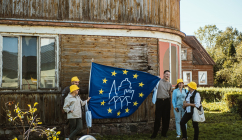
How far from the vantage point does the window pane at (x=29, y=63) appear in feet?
30.1

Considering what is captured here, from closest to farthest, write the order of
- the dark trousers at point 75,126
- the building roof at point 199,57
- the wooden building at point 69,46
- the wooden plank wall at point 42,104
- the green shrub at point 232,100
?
1. the dark trousers at point 75,126
2. the wooden plank wall at point 42,104
3. the wooden building at point 69,46
4. the green shrub at point 232,100
5. the building roof at point 199,57

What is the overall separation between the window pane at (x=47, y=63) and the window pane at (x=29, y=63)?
0.23 meters

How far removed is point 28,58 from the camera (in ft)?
30.2

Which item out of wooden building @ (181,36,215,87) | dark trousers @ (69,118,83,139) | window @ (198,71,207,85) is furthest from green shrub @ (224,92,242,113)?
window @ (198,71,207,85)

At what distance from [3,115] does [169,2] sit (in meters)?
7.03

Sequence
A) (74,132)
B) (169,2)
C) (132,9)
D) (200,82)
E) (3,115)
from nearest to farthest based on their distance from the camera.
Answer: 1. (74,132)
2. (3,115)
3. (132,9)
4. (169,2)
5. (200,82)

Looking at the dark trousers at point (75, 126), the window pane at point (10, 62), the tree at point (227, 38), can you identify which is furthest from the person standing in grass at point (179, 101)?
the tree at point (227, 38)

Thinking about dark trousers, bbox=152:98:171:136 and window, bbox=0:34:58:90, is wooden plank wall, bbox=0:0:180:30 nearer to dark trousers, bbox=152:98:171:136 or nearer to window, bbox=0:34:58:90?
window, bbox=0:34:58:90

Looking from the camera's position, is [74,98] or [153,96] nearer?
[74,98]

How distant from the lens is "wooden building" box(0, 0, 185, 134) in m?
9.09

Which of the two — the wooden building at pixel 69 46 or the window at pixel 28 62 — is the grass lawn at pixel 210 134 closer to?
the wooden building at pixel 69 46

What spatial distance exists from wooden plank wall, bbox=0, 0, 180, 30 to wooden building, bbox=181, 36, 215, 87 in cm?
2807

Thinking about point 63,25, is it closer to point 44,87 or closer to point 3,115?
point 44,87

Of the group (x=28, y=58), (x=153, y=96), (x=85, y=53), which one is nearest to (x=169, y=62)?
(x=153, y=96)
